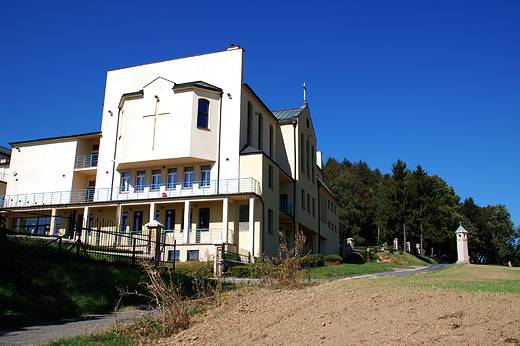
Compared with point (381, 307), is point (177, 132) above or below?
above

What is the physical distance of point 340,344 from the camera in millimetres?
5648

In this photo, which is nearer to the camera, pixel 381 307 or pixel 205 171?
pixel 381 307

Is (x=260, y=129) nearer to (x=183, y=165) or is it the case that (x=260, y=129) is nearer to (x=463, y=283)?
(x=183, y=165)

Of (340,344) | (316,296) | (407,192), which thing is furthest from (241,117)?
(407,192)

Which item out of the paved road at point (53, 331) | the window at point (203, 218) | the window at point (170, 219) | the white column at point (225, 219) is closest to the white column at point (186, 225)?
the window at point (203, 218)

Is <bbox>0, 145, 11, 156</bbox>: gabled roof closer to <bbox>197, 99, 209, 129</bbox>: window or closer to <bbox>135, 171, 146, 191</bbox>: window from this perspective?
<bbox>135, 171, 146, 191</bbox>: window

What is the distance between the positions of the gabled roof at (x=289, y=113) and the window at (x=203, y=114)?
8.05 meters

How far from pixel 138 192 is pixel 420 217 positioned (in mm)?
40225

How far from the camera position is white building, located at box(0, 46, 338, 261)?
90.9 ft

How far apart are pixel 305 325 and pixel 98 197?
27.7m

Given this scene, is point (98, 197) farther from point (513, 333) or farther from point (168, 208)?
point (513, 333)

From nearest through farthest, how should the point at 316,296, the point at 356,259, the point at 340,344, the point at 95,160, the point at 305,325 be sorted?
the point at 340,344 < the point at 305,325 < the point at 316,296 < the point at 95,160 < the point at 356,259

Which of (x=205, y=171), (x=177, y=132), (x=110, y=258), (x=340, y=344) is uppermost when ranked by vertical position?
(x=177, y=132)

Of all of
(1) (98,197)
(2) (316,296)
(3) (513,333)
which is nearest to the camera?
(3) (513,333)
